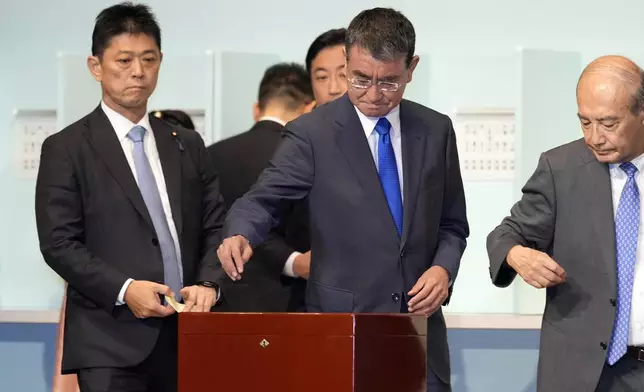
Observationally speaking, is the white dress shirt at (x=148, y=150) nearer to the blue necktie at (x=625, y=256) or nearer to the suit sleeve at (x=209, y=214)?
the suit sleeve at (x=209, y=214)

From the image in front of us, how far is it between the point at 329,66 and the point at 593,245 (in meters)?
1.50

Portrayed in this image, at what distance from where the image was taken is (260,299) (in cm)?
427

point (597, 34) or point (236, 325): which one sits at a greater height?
point (597, 34)

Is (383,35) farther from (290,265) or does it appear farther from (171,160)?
(290,265)

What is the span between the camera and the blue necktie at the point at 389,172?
325cm

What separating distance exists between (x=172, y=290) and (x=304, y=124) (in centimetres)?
66

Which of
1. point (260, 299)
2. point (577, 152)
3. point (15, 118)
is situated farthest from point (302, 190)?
point (15, 118)

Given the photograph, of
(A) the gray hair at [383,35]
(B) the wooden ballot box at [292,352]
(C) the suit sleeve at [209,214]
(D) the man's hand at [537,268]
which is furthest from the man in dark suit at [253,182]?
(B) the wooden ballot box at [292,352]

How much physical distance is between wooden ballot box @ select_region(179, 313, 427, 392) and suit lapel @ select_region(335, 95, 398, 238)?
0.52m

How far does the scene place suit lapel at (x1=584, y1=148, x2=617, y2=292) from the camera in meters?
3.22

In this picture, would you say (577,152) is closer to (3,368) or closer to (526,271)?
(526,271)

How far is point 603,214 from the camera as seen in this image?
10.7ft

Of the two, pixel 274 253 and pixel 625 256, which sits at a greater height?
pixel 625 256

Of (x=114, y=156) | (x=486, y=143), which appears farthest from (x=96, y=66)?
(x=486, y=143)
